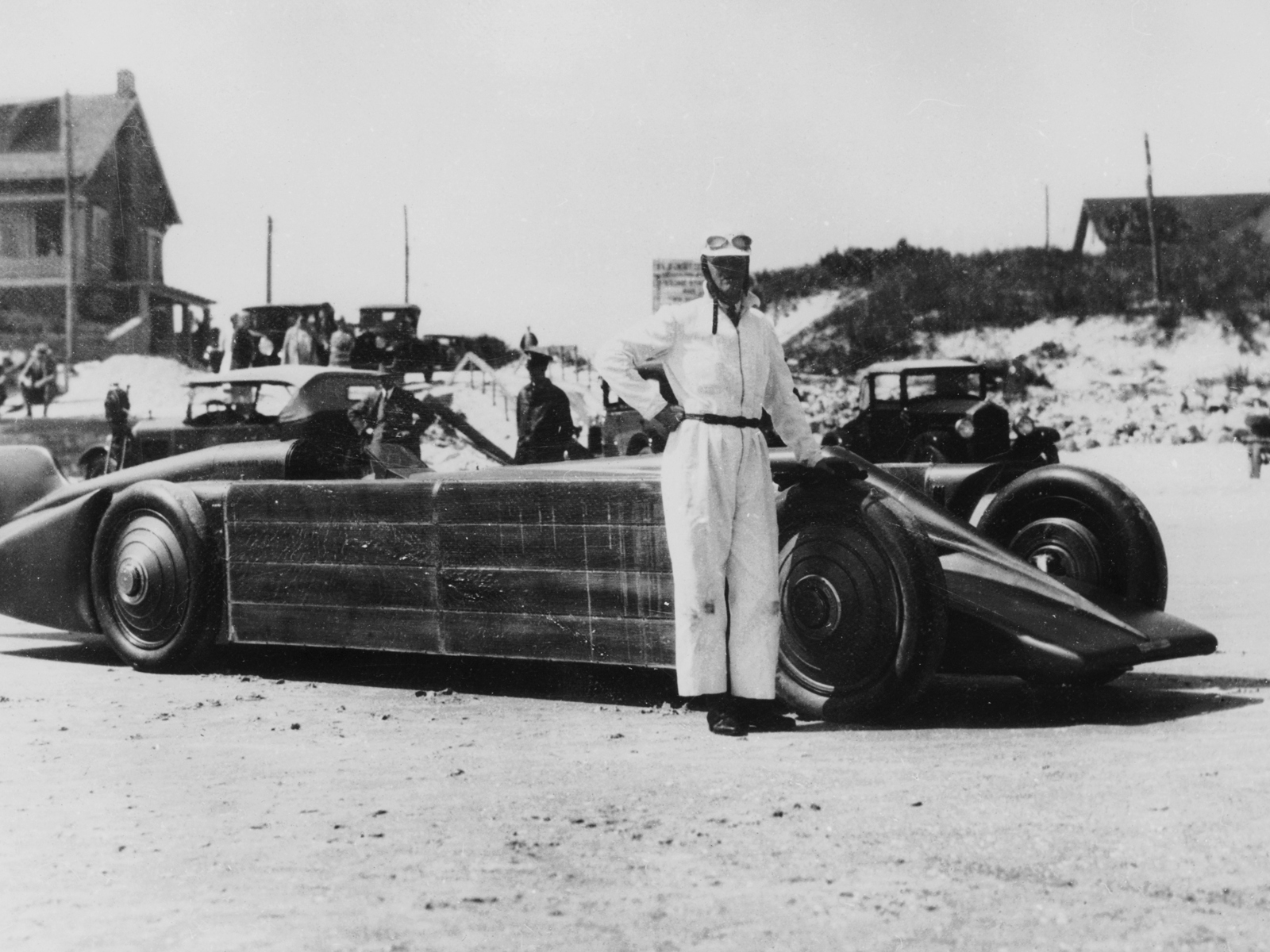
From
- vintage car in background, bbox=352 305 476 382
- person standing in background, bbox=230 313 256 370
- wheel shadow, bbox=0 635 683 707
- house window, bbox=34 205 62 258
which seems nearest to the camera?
wheel shadow, bbox=0 635 683 707

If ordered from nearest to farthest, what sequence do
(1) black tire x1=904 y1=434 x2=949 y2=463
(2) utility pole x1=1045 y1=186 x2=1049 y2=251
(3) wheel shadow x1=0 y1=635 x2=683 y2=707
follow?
(3) wheel shadow x1=0 y1=635 x2=683 y2=707, (1) black tire x1=904 y1=434 x2=949 y2=463, (2) utility pole x1=1045 y1=186 x2=1049 y2=251

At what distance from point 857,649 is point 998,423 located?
543 inches

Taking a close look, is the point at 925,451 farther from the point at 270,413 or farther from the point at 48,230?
the point at 48,230

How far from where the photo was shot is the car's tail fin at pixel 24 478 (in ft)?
29.2

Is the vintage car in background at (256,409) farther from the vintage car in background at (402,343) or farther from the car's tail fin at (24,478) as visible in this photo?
the vintage car in background at (402,343)

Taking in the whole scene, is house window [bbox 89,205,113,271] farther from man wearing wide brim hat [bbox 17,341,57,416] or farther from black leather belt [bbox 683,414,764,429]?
black leather belt [bbox 683,414,764,429]

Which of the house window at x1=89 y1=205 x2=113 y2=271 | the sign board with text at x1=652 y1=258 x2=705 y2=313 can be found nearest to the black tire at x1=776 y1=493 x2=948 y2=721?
the sign board with text at x1=652 y1=258 x2=705 y2=313

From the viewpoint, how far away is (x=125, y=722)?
5.88 metres

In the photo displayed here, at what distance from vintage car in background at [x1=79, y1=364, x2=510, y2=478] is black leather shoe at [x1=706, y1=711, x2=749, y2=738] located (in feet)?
11.6

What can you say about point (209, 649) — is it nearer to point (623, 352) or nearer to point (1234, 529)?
point (623, 352)

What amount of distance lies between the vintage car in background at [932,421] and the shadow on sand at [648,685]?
11024mm

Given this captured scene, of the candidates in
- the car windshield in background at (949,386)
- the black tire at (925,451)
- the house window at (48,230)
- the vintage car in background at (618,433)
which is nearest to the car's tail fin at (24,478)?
the vintage car in background at (618,433)

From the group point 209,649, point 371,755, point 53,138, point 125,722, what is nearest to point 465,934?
point 371,755

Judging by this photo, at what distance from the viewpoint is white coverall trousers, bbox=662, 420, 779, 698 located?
5.46 meters
